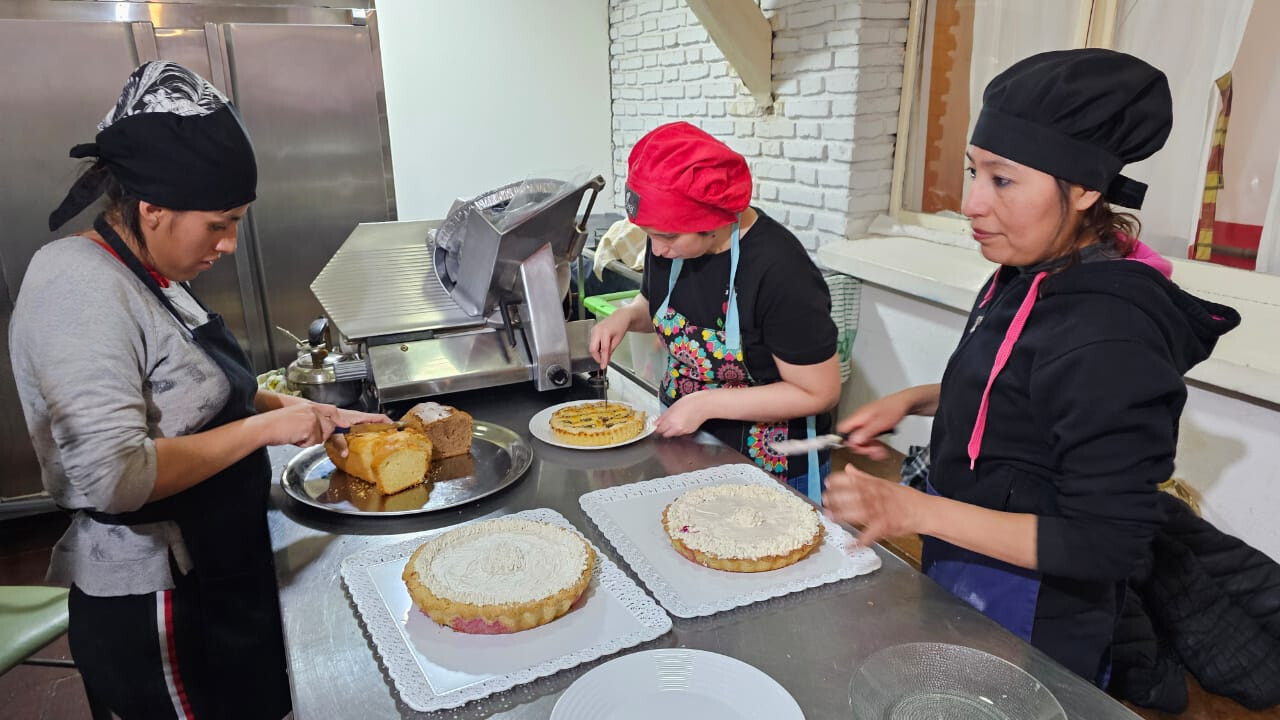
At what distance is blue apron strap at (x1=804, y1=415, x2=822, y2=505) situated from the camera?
1.87 meters

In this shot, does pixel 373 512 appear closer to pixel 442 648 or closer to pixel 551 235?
pixel 442 648

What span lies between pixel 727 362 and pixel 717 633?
0.85 meters

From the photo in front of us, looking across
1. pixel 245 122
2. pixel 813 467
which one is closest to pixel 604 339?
pixel 813 467

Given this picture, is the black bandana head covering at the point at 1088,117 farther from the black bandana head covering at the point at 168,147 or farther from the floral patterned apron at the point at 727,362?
the black bandana head covering at the point at 168,147

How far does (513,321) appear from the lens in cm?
222

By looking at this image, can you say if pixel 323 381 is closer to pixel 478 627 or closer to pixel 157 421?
pixel 157 421

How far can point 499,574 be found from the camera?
1.23m

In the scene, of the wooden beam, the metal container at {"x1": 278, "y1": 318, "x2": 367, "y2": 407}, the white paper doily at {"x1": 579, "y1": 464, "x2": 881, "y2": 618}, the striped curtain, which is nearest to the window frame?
the striped curtain

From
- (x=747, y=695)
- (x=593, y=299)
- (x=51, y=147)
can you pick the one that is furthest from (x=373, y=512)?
(x=51, y=147)

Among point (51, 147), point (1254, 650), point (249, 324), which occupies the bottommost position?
point (1254, 650)

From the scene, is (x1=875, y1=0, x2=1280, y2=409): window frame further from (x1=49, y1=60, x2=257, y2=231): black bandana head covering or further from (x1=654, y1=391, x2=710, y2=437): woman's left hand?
(x1=49, y1=60, x2=257, y2=231): black bandana head covering

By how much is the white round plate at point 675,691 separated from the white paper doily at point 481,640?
6cm

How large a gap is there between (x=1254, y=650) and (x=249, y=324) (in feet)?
13.1

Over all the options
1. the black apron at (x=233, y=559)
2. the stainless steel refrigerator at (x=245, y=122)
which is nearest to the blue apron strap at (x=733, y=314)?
the black apron at (x=233, y=559)
